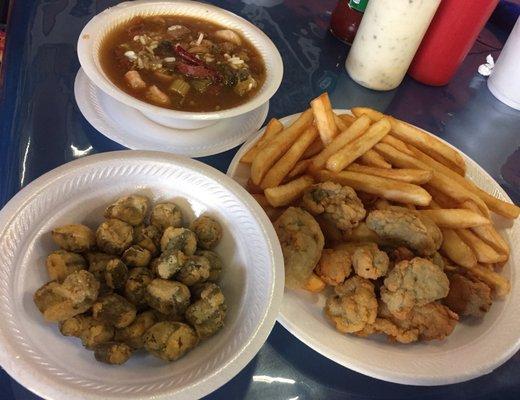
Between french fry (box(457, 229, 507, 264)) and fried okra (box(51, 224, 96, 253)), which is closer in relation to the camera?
fried okra (box(51, 224, 96, 253))

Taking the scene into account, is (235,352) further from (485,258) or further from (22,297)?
(485,258)

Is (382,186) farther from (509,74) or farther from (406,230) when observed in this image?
(509,74)

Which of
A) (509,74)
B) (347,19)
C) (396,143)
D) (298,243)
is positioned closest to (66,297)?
(298,243)

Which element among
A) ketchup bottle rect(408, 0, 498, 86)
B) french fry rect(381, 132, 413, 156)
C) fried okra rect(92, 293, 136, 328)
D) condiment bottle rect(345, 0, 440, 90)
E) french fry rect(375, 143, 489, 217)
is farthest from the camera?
ketchup bottle rect(408, 0, 498, 86)

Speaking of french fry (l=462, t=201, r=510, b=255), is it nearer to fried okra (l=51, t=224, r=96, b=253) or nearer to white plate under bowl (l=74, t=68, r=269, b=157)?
white plate under bowl (l=74, t=68, r=269, b=157)

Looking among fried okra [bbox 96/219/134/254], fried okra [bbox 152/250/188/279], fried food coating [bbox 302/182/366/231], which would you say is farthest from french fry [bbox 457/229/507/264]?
fried okra [bbox 96/219/134/254]

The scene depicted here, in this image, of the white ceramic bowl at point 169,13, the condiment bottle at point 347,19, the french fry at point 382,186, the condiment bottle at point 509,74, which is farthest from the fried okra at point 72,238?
the condiment bottle at point 509,74
